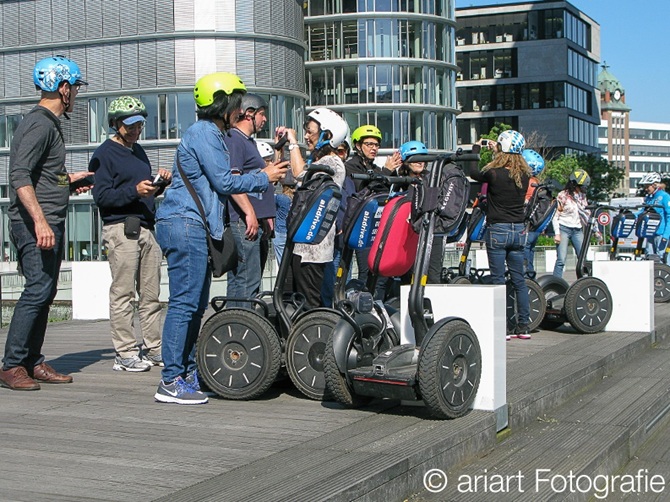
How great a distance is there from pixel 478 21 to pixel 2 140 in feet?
219

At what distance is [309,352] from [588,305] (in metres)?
5.18

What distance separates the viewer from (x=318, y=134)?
8.16 metres

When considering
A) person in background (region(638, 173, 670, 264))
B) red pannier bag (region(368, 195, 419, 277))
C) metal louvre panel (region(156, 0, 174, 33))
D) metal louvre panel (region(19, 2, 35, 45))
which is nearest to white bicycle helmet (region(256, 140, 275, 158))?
red pannier bag (region(368, 195, 419, 277))

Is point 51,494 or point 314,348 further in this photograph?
point 314,348

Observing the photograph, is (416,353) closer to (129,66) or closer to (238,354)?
(238,354)

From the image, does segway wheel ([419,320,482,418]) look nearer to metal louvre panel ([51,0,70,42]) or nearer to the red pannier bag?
the red pannier bag

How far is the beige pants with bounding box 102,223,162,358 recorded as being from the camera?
26.2 feet

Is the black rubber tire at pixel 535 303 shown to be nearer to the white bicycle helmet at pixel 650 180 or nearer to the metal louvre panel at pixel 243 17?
the white bicycle helmet at pixel 650 180

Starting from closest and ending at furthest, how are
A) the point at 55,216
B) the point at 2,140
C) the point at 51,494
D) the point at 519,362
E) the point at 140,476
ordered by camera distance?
1. the point at 51,494
2. the point at 140,476
3. the point at 55,216
4. the point at 519,362
5. the point at 2,140

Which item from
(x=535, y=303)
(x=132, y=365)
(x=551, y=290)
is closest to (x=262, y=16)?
(x=551, y=290)

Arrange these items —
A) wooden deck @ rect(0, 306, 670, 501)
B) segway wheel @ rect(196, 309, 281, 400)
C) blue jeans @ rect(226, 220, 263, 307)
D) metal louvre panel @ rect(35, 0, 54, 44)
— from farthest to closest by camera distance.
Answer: metal louvre panel @ rect(35, 0, 54, 44)
blue jeans @ rect(226, 220, 263, 307)
segway wheel @ rect(196, 309, 281, 400)
wooden deck @ rect(0, 306, 670, 501)

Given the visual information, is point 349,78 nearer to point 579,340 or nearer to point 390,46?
point 390,46

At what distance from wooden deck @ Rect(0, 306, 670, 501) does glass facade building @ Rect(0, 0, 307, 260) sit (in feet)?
155

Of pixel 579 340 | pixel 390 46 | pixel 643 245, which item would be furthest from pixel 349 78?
pixel 579 340
